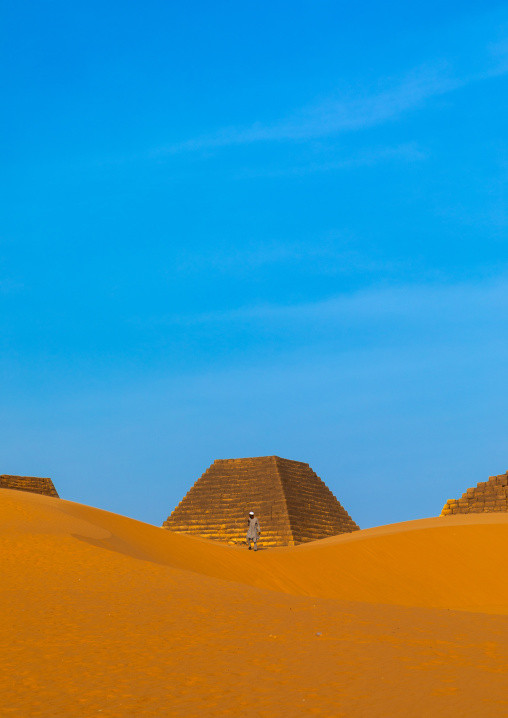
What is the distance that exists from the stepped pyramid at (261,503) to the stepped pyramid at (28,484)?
9547 millimetres

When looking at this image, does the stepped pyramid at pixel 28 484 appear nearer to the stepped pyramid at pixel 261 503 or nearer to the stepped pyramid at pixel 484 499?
the stepped pyramid at pixel 261 503

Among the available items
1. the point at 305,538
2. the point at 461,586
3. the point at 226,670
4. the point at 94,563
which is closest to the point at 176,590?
the point at 94,563

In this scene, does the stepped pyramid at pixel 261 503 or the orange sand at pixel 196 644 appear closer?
the orange sand at pixel 196 644

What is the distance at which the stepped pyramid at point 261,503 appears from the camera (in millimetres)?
42938

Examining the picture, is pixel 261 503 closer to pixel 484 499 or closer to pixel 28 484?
pixel 484 499

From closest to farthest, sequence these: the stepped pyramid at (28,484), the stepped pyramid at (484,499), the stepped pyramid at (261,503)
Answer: the stepped pyramid at (484,499), the stepped pyramid at (261,503), the stepped pyramid at (28,484)

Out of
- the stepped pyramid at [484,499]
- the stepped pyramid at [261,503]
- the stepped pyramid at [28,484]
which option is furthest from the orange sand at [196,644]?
the stepped pyramid at [28,484]

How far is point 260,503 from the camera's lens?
145 ft

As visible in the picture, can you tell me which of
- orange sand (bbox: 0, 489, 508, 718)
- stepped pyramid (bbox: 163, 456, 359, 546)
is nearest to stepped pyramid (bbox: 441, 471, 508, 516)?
stepped pyramid (bbox: 163, 456, 359, 546)

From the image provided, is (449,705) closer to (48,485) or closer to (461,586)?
(461,586)

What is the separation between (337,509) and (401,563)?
87.6 ft

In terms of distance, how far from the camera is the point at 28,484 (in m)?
51.3

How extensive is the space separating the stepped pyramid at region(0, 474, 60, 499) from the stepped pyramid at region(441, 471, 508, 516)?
24.5 metres

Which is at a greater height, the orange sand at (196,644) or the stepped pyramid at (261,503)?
the stepped pyramid at (261,503)
